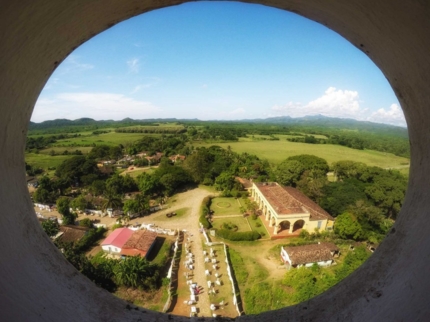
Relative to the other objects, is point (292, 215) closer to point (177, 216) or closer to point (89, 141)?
point (177, 216)

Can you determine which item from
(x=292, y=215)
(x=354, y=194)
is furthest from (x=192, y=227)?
(x=354, y=194)

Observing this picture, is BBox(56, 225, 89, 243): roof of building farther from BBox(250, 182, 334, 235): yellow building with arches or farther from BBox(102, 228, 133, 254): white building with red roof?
BBox(250, 182, 334, 235): yellow building with arches

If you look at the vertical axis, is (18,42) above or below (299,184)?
above

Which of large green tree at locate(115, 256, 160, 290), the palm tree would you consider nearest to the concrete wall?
large green tree at locate(115, 256, 160, 290)

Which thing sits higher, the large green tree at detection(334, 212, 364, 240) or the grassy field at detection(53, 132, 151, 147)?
A: the grassy field at detection(53, 132, 151, 147)

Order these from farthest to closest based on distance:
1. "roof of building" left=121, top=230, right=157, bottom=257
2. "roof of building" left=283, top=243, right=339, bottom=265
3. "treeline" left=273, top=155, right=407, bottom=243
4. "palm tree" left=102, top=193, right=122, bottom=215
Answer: "palm tree" left=102, top=193, right=122, bottom=215
"treeline" left=273, top=155, right=407, bottom=243
"roof of building" left=121, top=230, right=157, bottom=257
"roof of building" left=283, top=243, right=339, bottom=265

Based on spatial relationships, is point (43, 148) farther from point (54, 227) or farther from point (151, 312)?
point (151, 312)

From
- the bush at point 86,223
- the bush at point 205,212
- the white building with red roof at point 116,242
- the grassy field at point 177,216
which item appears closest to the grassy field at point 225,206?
the bush at point 205,212

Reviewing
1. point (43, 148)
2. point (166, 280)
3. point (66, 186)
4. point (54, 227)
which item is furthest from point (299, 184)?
point (43, 148)
